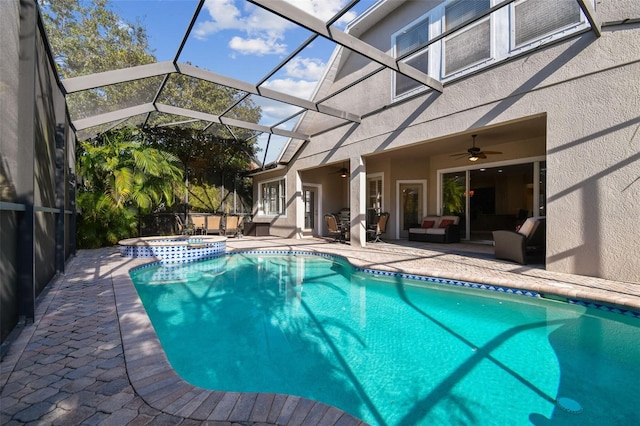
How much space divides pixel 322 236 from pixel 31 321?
11.0m

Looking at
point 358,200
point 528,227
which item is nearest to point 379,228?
point 358,200

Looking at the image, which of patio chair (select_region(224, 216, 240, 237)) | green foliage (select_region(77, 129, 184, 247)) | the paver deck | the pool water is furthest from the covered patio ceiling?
the pool water

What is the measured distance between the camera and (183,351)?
10.8ft

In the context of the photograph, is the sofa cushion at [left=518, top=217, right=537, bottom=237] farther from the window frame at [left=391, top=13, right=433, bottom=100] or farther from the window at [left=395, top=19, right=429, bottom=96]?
the window at [left=395, top=19, right=429, bottom=96]

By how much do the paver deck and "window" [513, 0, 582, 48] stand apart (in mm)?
4564

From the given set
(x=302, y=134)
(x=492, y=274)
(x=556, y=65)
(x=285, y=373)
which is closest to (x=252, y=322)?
(x=285, y=373)

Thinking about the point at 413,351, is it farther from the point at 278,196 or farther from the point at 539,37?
the point at 278,196

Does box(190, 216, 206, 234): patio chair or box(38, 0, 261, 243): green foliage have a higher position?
box(38, 0, 261, 243): green foliage

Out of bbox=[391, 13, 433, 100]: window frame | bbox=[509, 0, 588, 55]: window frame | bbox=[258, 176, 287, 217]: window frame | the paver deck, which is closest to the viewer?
the paver deck

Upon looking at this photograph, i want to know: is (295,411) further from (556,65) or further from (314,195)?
(314,195)

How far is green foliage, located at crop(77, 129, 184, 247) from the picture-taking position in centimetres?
860

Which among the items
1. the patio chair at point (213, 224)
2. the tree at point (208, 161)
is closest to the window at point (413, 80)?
the tree at point (208, 161)

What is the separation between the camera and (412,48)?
808 cm

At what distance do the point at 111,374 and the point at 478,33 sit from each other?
8.50 m
